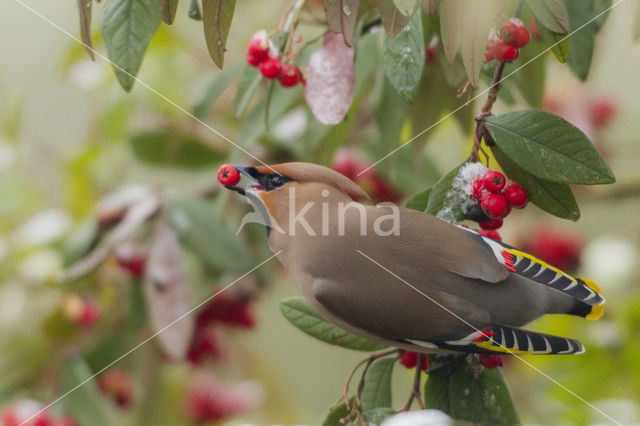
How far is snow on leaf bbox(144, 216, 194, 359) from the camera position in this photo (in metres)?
1.00

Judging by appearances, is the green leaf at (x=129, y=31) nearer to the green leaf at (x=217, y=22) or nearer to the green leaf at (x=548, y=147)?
the green leaf at (x=217, y=22)

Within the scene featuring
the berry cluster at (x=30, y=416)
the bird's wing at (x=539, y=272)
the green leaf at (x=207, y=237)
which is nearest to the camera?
the bird's wing at (x=539, y=272)

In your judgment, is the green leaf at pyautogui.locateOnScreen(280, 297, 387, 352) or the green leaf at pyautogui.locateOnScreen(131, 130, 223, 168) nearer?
the green leaf at pyautogui.locateOnScreen(280, 297, 387, 352)

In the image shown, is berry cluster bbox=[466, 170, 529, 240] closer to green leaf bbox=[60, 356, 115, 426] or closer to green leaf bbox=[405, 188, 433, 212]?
green leaf bbox=[405, 188, 433, 212]

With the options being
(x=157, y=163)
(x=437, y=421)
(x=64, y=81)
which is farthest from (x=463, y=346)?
(x=64, y=81)

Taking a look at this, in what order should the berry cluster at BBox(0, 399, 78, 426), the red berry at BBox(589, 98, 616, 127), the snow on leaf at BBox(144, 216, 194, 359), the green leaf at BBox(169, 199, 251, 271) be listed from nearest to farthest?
the snow on leaf at BBox(144, 216, 194, 359) < the green leaf at BBox(169, 199, 251, 271) < the berry cluster at BBox(0, 399, 78, 426) < the red berry at BBox(589, 98, 616, 127)

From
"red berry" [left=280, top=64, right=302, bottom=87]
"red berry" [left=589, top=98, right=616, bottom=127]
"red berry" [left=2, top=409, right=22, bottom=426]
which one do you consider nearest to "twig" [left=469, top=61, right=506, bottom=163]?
"red berry" [left=280, top=64, right=302, bottom=87]

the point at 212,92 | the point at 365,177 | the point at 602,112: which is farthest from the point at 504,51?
the point at 602,112

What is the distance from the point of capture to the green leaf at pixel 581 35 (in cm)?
79

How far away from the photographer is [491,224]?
651mm

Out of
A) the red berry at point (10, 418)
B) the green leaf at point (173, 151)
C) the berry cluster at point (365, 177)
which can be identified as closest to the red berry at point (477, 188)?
the berry cluster at point (365, 177)

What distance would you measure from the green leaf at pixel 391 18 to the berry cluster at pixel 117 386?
102 cm

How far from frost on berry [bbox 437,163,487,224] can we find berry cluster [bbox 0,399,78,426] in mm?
824

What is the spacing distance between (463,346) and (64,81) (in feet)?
4.11
